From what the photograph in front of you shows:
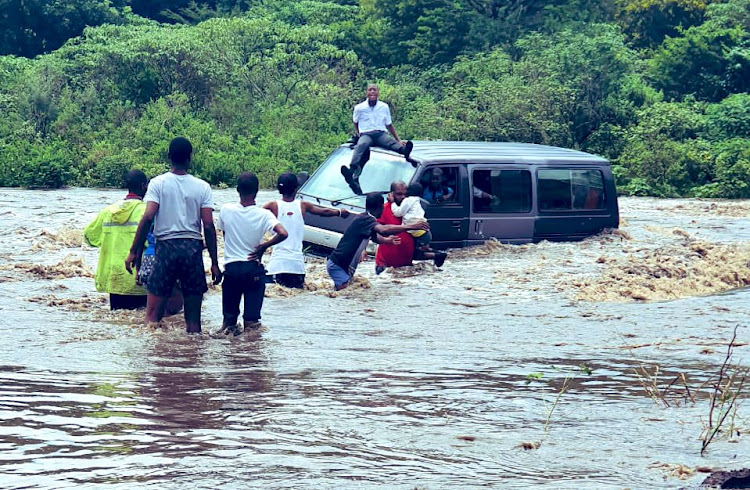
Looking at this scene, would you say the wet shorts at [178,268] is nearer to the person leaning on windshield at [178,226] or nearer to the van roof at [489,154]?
the person leaning on windshield at [178,226]

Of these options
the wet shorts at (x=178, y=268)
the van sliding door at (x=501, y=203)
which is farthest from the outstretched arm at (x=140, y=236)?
the van sliding door at (x=501, y=203)

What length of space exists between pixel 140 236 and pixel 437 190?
19.9 ft

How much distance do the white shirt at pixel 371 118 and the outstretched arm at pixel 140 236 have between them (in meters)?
6.47

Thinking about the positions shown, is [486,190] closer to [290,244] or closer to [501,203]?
[501,203]

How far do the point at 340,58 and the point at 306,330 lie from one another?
80.2 feet

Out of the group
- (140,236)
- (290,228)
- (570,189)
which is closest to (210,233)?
(140,236)

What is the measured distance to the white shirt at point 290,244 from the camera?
40.2 ft

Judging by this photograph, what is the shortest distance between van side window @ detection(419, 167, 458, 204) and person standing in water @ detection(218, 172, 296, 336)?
A: 16.5 feet

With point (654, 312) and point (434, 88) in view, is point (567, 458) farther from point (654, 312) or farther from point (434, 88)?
point (434, 88)

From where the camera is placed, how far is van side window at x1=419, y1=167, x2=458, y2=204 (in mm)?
15070

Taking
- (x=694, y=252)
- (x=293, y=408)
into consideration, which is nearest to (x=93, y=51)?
(x=694, y=252)

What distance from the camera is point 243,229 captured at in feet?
33.0

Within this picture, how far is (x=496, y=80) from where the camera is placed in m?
31.8

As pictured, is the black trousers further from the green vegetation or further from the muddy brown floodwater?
the green vegetation
